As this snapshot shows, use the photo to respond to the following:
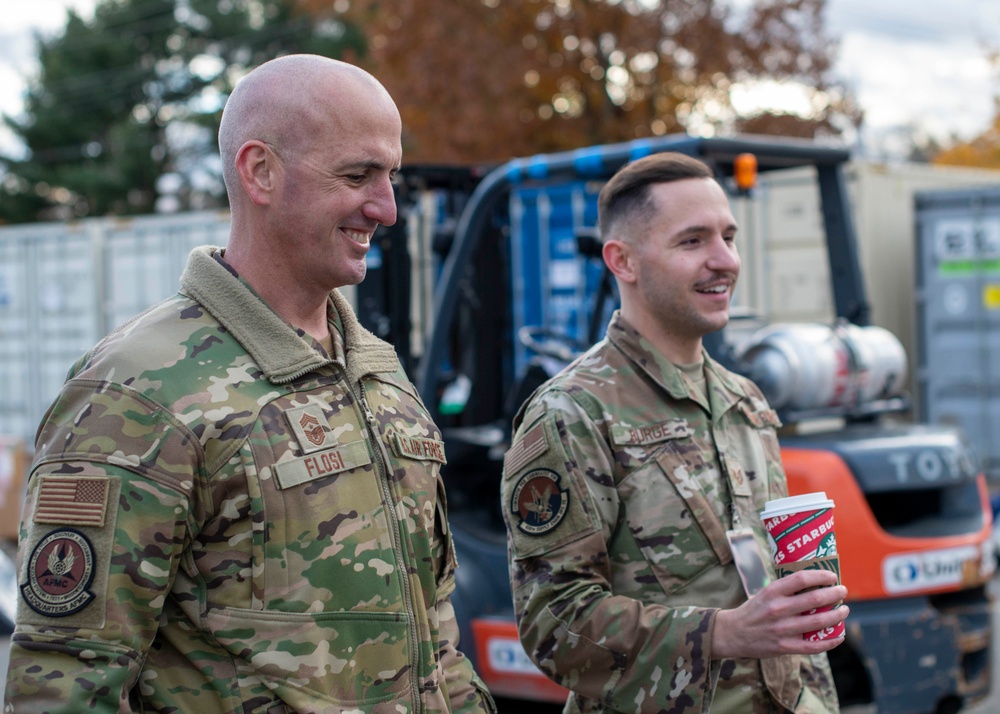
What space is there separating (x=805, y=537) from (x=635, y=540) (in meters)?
0.50

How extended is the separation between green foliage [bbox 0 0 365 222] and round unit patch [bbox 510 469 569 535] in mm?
33367

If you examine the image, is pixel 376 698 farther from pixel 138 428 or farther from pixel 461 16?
pixel 461 16

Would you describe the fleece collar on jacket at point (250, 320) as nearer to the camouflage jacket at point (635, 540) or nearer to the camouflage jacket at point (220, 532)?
the camouflage jacket at point (220, 532)

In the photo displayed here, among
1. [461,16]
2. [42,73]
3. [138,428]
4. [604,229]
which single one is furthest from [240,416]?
[42,73]

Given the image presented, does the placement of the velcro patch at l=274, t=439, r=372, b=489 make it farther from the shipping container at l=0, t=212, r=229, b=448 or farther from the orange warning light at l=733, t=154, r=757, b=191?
the shipping container at l=0, t=212, r=229, b=448

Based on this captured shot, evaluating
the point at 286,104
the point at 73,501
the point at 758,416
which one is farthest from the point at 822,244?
the point at 73,501

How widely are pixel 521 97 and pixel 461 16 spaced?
142 centimetres

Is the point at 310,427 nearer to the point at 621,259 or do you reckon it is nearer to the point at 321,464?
the point at 321,464

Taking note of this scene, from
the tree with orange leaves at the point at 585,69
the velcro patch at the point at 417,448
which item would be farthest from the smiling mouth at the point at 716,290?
the tree with orange leaves at the point at 585,69

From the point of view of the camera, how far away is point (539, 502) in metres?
2.42

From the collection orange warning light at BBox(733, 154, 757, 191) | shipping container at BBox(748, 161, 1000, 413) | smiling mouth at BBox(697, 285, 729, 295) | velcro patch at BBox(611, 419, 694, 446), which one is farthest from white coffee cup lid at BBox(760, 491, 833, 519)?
shipping container at BBox(748, 161, 1000, 413)

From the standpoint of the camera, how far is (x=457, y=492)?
5.36m

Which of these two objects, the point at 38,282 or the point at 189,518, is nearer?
the point at 189,518

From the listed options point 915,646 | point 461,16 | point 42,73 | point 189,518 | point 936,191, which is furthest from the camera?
point 42,73
